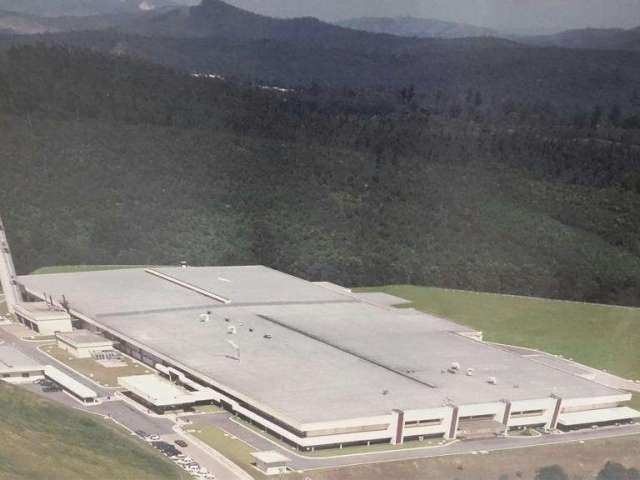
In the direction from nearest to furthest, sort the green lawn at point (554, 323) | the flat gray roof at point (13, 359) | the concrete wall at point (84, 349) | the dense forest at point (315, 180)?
the flat gray roof at point (13, 359) → the concrete wall at point (84, 349) → the green lawn at point (554, 323) → the dense forest at point (315, 180)

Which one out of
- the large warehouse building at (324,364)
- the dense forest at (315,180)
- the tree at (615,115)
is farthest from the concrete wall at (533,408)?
the tree at (615,115)

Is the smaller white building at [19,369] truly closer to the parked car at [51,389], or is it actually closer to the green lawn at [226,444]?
the parked car at [51,389]

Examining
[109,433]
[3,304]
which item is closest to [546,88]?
[3,304]

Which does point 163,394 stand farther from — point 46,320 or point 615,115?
point 615,115

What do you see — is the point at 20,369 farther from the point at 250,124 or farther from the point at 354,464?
the point at 250,124

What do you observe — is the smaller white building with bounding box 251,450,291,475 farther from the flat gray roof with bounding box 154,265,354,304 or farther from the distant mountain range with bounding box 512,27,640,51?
the distant mountain range with bounding box 512,27,640,51

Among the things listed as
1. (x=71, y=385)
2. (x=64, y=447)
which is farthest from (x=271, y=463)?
(x=71, y=385)
